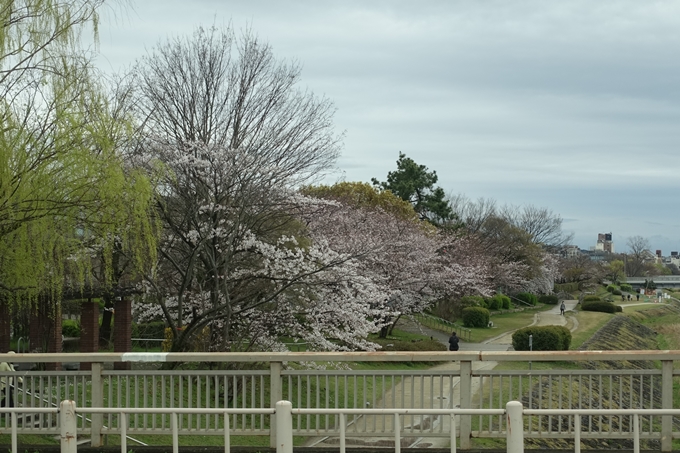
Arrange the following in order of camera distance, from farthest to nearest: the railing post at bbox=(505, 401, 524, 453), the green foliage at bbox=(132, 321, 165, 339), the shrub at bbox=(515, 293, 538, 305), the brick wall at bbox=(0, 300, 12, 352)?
the shrub at bbox=(515, 293, 538, 305), the green foliage at bbox=(132, 321, 165, 339), the brick wall at bbox=(0, 300, 12, 352), the railing post at bbox=(505, 401, 524, 453)

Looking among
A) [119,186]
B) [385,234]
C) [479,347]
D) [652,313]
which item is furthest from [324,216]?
[652,313]

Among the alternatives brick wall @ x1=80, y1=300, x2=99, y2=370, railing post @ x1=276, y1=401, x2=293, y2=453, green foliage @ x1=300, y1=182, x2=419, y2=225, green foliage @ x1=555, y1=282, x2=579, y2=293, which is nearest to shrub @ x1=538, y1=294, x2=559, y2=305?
green foliage @ x1=555, y1=282, x2=579, y2=293

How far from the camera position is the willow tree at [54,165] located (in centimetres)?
927

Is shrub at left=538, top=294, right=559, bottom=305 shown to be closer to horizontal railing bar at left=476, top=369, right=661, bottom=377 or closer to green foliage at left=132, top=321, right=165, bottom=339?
green foliage at left=132, top=321, right=165, bottom=339

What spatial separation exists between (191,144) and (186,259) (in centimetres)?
304

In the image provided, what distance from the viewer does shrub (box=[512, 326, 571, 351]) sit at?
32875 mm

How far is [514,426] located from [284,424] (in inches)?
68.1

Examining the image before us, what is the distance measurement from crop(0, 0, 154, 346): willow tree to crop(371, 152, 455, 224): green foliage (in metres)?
51.1

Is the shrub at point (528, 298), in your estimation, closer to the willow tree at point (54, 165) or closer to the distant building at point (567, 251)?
the distant building at point (567, 251)

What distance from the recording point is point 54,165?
31.2 ft

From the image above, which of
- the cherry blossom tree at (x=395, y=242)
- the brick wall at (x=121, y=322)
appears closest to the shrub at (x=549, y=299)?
the cherry blossom tree at (x=395, y=242)

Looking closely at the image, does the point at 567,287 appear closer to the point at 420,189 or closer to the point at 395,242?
the point at 420,189

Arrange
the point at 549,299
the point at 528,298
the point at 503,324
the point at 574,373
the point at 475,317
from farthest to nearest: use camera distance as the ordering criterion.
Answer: the point at 549,299, the point at 528,298, the point at 503,324, the point at 475,317, the point at 574,373

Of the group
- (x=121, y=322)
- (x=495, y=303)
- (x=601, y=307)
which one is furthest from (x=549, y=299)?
(x=121, y=322)
